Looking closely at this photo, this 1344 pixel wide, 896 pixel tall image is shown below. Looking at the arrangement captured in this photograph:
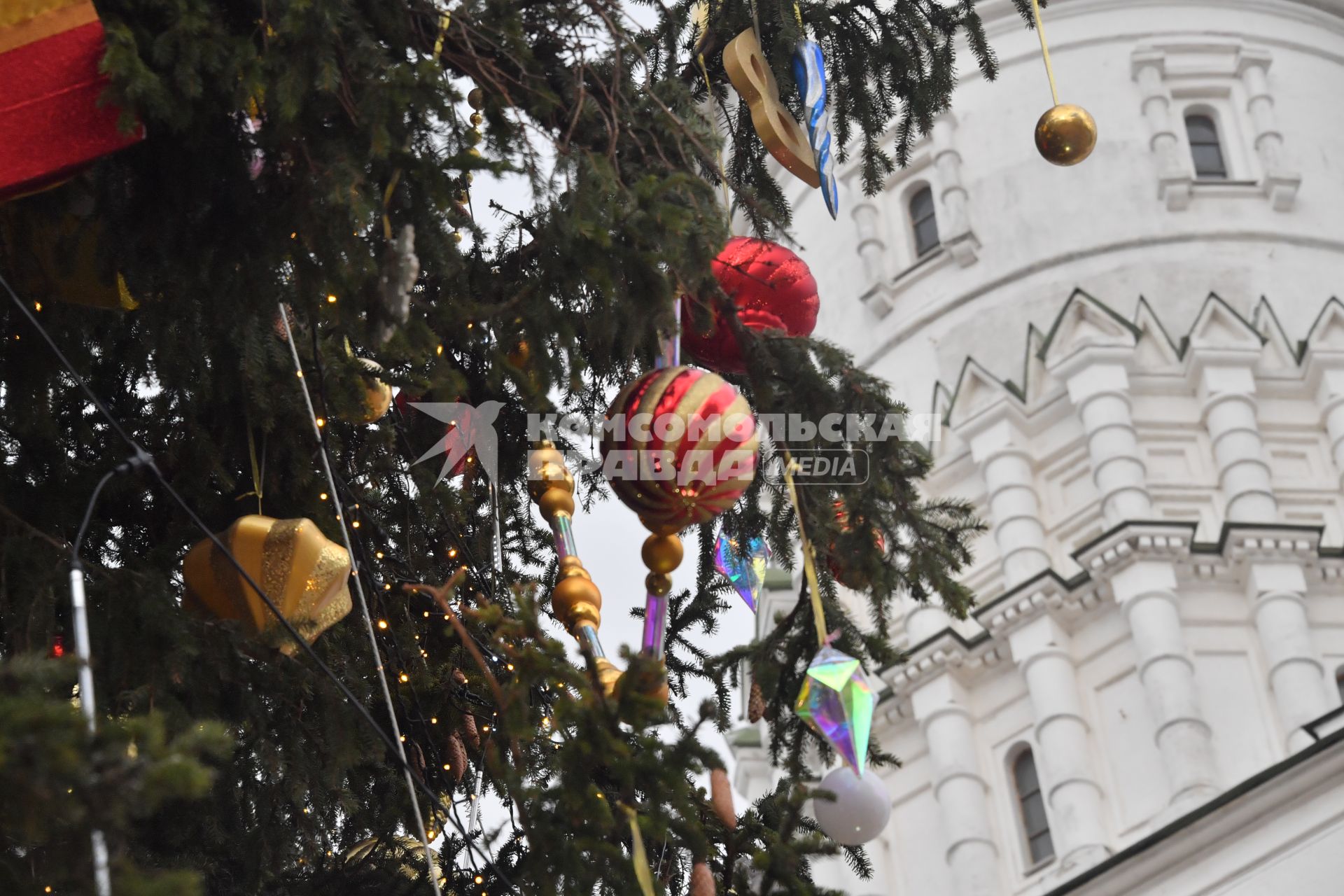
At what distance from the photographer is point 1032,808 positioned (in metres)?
24.5

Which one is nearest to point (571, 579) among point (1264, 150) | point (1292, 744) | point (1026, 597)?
point (1292, 744)

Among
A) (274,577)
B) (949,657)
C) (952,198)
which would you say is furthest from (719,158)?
(952,198)

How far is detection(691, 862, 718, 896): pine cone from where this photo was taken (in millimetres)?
5742

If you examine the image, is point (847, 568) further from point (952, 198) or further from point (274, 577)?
point (952, 198)

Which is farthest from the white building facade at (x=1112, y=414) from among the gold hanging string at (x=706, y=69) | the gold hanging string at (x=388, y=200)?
the gold hanging string at (x=388, y=200)

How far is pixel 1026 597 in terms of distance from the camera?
25.1 metres

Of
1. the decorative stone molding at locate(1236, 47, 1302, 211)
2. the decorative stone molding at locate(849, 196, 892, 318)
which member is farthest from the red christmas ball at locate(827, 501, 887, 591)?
the decorative stone molding at locate(1236, 47, 1302, 211)

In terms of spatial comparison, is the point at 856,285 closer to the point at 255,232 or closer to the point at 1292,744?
the point at 1292,744

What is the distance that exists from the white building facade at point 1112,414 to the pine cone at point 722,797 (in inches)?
658

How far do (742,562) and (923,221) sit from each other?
21871 millimetres

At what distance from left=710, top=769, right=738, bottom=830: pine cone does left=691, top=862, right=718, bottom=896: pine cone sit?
25cm

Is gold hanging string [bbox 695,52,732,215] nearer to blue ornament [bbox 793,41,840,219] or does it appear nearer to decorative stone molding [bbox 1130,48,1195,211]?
blue ornament [bbox 793,41,840,219]

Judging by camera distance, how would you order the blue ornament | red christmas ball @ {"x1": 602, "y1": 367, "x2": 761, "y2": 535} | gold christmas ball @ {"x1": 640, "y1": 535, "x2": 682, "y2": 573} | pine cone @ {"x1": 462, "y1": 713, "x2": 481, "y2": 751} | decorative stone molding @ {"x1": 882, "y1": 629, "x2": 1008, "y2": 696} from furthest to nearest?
decorative stone molding @ {"x1": 882, "y1": 629, "x2": 1008, "y2": 696}, pine cone @ {"x1": 462, "y1": 713, "x2": 481, "y2": 751}, the blue ornament, gold christmas ball @ {"x1": 640, "y1": 535, "x2": 682, "y2": 573}, red christmas ball @ {"x1": 602, "y1": 367, "x2": 761, "y2": 535}

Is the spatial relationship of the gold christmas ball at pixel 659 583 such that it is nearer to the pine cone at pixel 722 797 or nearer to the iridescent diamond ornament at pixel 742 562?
the pine cone at pixel 722 797
